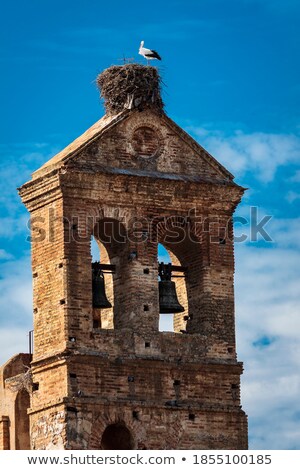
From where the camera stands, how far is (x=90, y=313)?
2447 inches

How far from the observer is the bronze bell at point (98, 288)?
62625mm

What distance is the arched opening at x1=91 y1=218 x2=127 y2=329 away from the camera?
6309cm

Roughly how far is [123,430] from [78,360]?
5.46 feet

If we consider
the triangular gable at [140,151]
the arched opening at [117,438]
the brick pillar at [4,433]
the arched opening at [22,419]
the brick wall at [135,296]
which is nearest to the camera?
the brick wall at [135,296]

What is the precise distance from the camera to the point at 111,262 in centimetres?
6347

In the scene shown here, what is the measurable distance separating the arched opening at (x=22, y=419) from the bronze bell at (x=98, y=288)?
2602mm

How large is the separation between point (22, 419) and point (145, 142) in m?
5.80

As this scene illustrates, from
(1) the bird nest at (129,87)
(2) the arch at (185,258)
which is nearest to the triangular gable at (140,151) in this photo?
(1) the bird nest at (129,87)

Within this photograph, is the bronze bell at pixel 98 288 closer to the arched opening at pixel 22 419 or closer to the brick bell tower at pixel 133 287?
the brick bell tower at pixel 133 287

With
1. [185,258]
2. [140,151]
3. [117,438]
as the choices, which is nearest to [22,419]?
[117,438]

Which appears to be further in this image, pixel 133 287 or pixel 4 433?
pixel 4 433

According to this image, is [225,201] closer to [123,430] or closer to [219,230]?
[219,230]

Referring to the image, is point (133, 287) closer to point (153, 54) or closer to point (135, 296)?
point (135, 296)

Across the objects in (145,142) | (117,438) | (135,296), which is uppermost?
(145,142)
